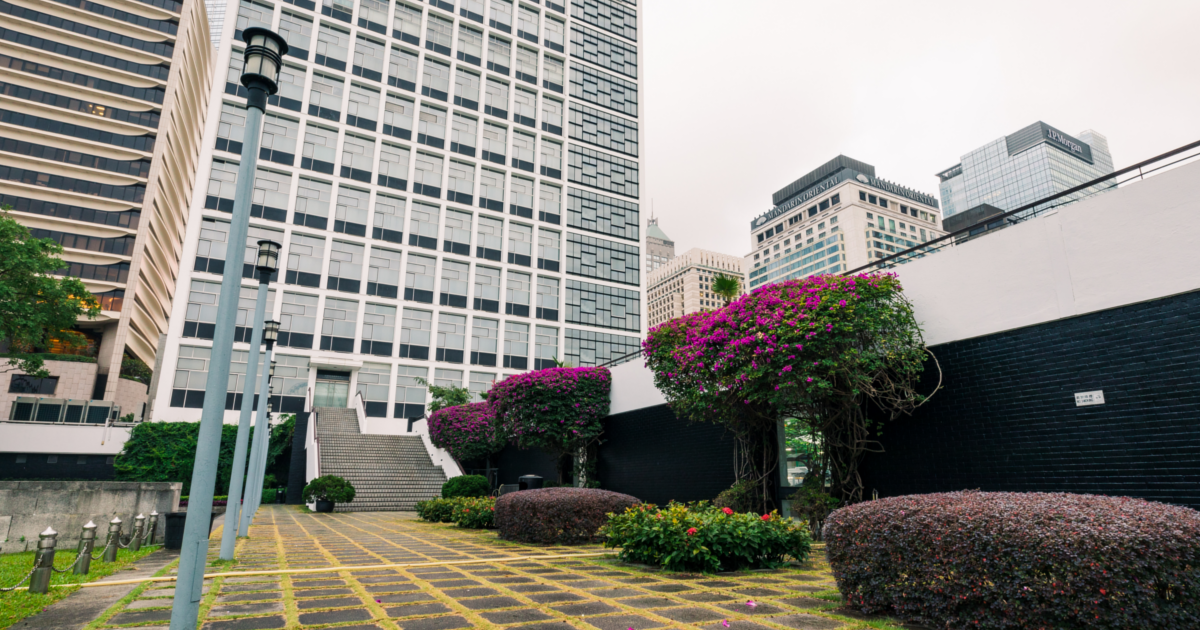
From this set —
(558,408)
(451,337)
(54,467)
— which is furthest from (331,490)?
(54,467)

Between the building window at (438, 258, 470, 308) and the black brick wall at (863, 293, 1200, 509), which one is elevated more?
the building window at (438, 258, 470, 308)

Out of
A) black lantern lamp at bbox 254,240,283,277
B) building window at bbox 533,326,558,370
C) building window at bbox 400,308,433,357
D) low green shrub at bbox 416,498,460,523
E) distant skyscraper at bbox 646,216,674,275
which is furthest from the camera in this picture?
distant skyscraper at bbox 646,216,674,275

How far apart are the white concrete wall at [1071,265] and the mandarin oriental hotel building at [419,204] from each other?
1124 inches

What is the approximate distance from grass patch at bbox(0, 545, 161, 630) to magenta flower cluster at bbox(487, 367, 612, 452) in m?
8.87

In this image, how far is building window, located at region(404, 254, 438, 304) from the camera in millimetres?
34375

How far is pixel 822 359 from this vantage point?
870 cm

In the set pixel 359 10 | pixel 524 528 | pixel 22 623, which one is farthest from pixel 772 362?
pixel 359 10

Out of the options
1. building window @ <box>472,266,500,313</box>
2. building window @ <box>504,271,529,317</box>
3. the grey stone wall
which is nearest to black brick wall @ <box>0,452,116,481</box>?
building window @ <box>472,266,500,313</box>

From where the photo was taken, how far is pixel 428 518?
50.6ft

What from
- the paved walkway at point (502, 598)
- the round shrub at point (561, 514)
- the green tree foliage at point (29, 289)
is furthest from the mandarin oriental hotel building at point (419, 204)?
the paved walkway at point (502, 598)

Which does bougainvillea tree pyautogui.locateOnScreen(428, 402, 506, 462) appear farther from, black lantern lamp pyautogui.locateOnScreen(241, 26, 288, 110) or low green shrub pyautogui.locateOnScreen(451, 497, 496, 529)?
black lantern lamp pyautogui.locateOnScreen(241, 26, 288, 110)

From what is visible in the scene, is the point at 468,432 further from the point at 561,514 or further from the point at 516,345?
the point at 561,514

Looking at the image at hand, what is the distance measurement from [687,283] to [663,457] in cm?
12870

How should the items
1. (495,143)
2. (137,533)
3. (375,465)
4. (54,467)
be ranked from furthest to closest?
(495,143) < (54,467) < (375,465) < (137,533)
